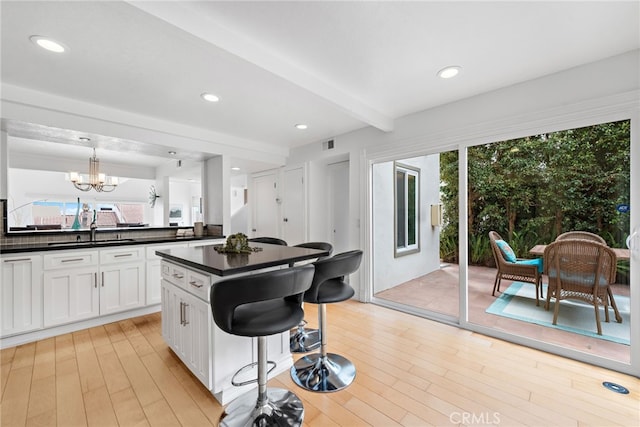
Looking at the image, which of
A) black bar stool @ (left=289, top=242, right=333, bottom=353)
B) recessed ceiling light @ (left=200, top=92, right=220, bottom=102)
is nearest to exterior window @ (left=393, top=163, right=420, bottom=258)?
black bar stool @ (left=289, top=242, right=333, bottom=353)

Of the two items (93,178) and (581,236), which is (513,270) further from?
(93,178)

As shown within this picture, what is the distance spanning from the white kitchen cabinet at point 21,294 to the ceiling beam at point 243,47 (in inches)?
106

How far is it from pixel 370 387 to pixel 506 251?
2220mm

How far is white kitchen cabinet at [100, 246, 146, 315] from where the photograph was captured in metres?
3.01

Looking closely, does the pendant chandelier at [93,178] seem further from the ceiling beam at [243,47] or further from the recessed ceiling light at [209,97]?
the ceiling beam at [243,47]

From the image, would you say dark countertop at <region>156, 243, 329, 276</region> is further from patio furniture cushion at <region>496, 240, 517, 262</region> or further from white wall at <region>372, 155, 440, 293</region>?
patio furniture cushion at <region>496, 240, 517, 262</region>

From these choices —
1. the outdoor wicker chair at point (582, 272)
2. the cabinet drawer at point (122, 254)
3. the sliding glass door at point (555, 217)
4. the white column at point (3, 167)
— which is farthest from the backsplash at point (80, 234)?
the outdoor wicker chair at point (582, 272)

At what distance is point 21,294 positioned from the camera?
2.56 m

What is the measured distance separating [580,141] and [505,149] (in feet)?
1.82

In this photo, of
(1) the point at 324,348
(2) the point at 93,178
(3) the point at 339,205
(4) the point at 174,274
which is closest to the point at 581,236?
(1) the point at 324,348

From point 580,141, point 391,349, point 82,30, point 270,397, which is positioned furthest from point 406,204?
point 82,30

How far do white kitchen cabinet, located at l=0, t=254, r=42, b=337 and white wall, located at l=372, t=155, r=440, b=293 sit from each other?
12.3 ft

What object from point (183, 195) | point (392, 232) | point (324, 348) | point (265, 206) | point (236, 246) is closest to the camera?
point (324, 348)

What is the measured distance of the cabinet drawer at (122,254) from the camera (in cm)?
301
